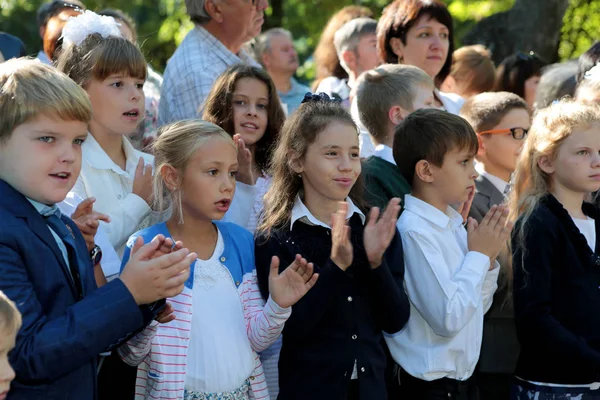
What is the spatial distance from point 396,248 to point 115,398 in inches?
61.1

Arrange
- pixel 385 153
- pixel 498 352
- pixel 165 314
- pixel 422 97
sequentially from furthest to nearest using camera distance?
pixel 498 352 → pixel 422 97 → pixel 385 153 → pixel 165 314

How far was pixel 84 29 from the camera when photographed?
445 centimetres

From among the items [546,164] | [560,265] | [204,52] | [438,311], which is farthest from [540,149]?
[204,52]

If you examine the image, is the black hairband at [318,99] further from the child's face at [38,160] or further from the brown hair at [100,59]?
the child's face at [38,160]

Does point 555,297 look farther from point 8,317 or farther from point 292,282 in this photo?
point 8,317

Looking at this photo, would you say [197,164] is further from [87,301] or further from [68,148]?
[87,301]

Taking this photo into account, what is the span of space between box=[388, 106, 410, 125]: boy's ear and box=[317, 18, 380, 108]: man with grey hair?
1930 mm

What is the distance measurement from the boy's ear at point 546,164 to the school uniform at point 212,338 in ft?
6.23

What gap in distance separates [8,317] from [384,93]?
2.96 metres

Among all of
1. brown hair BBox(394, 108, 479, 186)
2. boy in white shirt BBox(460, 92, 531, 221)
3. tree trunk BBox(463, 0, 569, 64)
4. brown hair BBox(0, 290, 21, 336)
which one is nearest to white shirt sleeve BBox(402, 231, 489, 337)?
brown hair BBox(394, 108, 479, 186)

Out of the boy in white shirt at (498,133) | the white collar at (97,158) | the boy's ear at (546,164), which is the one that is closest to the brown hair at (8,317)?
the white collar at (97,158)

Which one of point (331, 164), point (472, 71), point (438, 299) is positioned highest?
point (472, 71)

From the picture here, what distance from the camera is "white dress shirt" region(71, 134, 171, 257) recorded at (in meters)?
4.05

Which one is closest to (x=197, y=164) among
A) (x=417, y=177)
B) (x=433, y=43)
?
(x=417, y=177)
